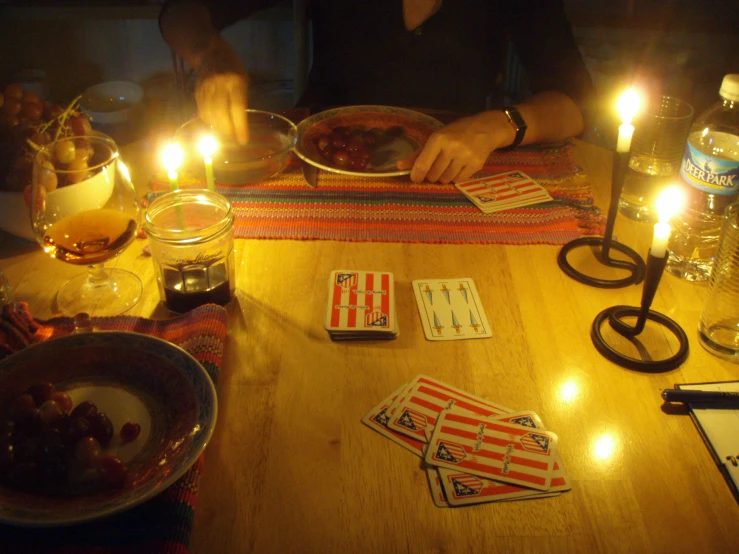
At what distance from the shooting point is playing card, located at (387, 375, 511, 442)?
0.88 metres

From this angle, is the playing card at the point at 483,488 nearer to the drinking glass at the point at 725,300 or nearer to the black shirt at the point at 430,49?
the drinking glass at the point at 725,300

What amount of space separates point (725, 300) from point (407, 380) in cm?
54

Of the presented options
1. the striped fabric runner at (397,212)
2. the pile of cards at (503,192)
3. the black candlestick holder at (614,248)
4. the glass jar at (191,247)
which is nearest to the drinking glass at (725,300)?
the black candlestick holder at (614,248)

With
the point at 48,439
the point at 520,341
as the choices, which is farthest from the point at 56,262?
the point at 520,341

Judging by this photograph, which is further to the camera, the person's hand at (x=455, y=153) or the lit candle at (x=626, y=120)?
the person's hand at (x=455, y=153)

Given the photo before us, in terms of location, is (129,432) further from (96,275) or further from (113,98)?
(113,98)

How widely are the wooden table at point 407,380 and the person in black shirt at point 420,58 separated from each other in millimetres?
480

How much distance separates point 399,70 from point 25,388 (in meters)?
1.51

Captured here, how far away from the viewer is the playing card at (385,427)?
86cm

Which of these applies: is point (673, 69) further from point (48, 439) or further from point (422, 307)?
point (48, 439)

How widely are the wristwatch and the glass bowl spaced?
1.77 ft

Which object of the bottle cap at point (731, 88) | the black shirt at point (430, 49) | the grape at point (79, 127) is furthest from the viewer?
the black shirt at point (430, 49)

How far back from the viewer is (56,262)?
46.7 inches

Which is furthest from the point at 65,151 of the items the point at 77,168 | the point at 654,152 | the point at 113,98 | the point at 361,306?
the point at 113,98
